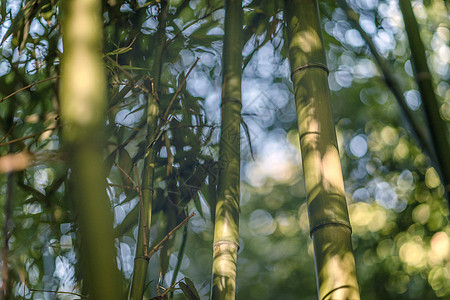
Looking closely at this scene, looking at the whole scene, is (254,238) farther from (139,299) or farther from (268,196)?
(139,299)

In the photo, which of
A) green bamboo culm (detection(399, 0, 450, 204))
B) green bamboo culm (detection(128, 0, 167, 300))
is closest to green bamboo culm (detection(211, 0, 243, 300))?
green bamboo culm (detection(128, 0, 167, 300))

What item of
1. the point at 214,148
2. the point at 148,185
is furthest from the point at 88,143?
the point at 214,148

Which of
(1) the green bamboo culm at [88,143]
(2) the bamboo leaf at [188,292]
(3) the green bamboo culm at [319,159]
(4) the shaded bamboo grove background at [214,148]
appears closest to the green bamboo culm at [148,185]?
(4) the shaded bamboo grove background at [214,148]

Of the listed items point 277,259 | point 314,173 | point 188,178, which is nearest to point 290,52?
point 314,173

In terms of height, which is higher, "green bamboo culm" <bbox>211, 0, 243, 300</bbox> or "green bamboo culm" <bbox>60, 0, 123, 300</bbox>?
"green bamboo culm" <bbox>211, 0, 243, 300</bbox>

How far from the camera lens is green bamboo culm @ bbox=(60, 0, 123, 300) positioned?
1.56ft

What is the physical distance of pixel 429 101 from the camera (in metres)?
0.94

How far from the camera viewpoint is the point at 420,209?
3.39 m

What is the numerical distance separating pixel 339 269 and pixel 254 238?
3866 mm

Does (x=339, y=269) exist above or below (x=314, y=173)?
below

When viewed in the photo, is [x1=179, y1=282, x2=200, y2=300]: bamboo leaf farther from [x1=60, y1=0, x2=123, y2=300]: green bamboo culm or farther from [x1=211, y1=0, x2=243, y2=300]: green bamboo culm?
[x1=60, y1=0, x2=123, y2=300]: green bamboo culm

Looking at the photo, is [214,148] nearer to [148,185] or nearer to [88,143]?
[148,185]

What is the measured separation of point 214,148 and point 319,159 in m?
0.79

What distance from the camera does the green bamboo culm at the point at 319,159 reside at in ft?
3.18
